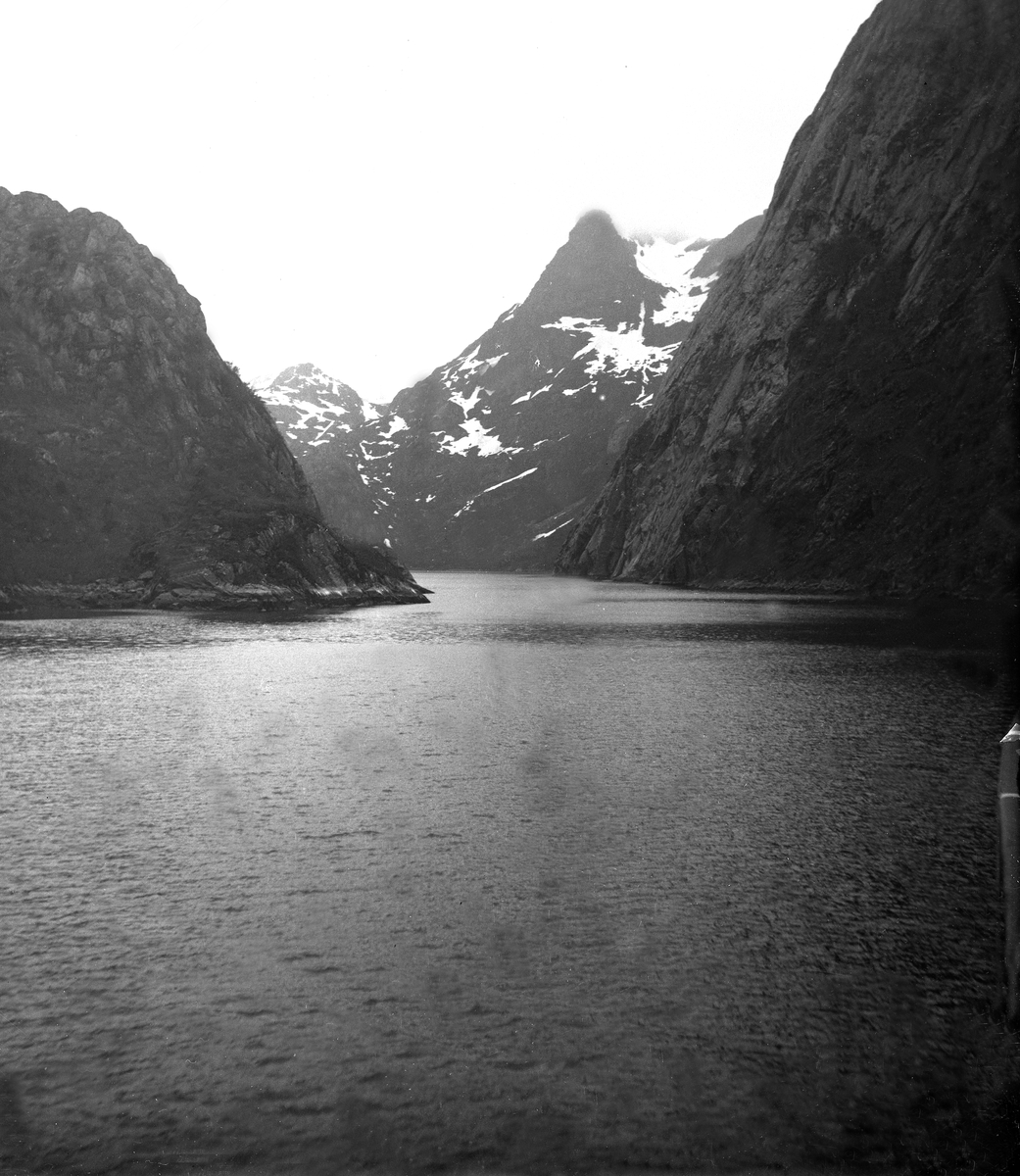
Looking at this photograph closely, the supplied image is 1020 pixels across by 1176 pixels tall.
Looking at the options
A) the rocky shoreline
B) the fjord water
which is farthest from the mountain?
the fjord water

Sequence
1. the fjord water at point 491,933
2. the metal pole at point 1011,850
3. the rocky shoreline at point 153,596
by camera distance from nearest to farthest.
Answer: the fjord water at point 491,933
the metal pole at point 1011,850
the rocky shoreline at point 153,596

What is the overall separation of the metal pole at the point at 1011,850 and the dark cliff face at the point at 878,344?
96.3m

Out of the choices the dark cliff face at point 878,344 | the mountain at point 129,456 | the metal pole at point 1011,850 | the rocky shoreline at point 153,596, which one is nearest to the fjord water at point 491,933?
the metal pole at point 1011,850

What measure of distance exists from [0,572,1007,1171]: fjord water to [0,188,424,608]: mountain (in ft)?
266

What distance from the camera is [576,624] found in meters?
90.0

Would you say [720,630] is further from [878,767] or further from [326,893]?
[326,893]

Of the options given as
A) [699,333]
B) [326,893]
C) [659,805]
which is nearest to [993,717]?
[659,805]

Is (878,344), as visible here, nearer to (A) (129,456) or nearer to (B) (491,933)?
(A) (129,456)

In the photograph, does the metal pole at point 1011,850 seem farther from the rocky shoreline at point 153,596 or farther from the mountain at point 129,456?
the mountain at point 129,456

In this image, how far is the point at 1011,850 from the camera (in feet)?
42.1

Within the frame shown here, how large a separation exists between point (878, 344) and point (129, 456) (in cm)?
10318

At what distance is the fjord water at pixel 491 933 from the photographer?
11.4 metres

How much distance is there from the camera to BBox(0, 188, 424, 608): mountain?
115 meters

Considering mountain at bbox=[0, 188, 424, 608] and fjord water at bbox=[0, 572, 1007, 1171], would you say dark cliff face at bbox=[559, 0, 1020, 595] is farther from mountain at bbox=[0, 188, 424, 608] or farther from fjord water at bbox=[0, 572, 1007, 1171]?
fjord water at bbox=[0, 572, 1007, 1171]
